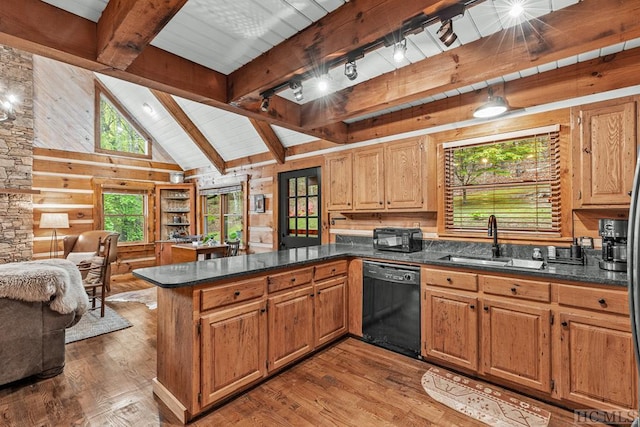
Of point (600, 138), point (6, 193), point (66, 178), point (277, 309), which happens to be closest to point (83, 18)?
point (277, 309)

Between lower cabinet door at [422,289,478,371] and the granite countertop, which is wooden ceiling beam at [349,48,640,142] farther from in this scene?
lower cabinet door at [422,289,478,371]

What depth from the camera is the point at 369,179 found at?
12.1 feet

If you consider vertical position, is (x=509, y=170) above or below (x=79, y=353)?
above

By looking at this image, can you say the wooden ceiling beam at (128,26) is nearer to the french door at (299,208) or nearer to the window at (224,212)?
the french door at (299,208)

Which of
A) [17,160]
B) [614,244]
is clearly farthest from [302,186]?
[17,160]

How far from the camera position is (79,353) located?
9.91 feet

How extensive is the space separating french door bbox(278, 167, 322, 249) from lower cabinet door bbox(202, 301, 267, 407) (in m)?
2.38

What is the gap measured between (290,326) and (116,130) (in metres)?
6.35

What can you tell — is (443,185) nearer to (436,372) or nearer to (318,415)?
(436,372)

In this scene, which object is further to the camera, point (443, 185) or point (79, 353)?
point (443, 185)

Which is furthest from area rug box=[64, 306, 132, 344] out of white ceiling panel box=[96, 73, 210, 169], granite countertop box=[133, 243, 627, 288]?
white ceiling panel box=[96, 73, 210, 169]

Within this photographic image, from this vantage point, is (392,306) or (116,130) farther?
(116,130)

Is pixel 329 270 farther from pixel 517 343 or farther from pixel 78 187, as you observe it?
pixel 78 187

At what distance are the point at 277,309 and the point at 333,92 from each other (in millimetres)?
2197
